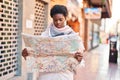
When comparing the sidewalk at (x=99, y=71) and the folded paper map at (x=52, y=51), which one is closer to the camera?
the folded paper map at (x=52, y=51)

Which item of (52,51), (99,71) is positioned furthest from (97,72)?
(52,51)

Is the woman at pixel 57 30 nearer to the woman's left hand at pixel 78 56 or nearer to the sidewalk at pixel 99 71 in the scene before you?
the woman's left hand at pixel 78 56

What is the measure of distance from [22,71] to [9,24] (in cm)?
125

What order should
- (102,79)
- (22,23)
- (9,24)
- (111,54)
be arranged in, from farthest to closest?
1. (111,54)
2. (102,79)
3. (22,23)
4. (9,24)

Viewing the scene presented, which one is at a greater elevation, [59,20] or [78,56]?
[59,20]

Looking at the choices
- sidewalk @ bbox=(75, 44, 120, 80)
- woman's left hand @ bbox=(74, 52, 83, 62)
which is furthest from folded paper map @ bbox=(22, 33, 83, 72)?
sidewalk @ bbox=(75, 44, 120, 80)

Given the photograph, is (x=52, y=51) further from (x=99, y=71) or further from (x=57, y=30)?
(x=99, y=71)

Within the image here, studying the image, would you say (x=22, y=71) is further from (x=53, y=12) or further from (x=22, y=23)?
(x=53, y=12)

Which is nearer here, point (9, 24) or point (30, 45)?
point (30, 45)

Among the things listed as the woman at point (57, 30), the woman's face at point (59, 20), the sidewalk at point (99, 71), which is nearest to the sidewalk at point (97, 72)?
the sidewalk at point (99, 71)

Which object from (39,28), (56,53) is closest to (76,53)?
(56,53)

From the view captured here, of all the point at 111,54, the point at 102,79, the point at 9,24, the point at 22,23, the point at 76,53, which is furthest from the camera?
the point at 111,54

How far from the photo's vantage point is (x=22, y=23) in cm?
655

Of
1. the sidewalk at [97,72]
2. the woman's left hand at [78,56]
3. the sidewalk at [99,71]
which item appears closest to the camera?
the woman's left hand at [78,56]
